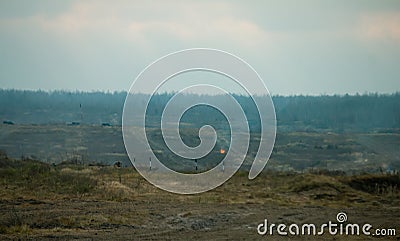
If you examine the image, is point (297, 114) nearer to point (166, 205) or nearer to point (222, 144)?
point (222, 144)

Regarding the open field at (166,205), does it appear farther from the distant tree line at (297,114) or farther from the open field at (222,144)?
the distant tree line at (297,114)

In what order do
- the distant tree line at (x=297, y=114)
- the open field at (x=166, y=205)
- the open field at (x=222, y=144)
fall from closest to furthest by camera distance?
the open field at (x=166, y=205)
the open field at (x=222, y=144)
the distant tree line at (x=297, y=114)

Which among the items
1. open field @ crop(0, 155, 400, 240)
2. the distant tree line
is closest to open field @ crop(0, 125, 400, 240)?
open field @ crop(0, 155, 400, 240)

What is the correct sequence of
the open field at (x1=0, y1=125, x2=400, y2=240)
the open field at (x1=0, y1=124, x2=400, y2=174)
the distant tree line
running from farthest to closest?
the distant tree line → the open field at (x1=0, y1=124, x2=400, y2=174) → the open field at (x1=0, y1=125, x2=400, y2=240)

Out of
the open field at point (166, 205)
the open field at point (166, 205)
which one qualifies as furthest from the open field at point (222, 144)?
the open field at point (166, 205)

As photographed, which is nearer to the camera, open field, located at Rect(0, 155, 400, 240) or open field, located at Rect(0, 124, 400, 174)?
open field, located at Rect(0, 155, 400, 240)

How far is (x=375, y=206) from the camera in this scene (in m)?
21.2

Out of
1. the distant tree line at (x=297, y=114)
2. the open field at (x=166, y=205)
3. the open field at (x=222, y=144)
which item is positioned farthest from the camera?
the distant tree line at (x=297, y=114)

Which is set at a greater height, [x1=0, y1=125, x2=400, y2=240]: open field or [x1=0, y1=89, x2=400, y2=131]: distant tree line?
[x1=0, y1=89, x2=400, y2=131]: distant tree line

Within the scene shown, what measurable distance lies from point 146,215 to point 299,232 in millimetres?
5209

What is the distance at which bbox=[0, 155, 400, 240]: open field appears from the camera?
15094 millimetres

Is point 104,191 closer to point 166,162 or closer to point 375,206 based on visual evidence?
point 375,206

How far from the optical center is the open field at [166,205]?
1509 centimetres

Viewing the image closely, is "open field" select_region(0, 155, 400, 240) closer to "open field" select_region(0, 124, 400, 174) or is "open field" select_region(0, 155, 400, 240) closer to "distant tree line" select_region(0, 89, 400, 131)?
"open field" select_region(0, 124, 400, 174)
